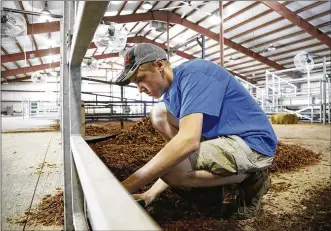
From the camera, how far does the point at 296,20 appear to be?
10.3m

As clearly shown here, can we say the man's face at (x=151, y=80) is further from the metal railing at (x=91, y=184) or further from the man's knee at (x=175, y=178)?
the man's knee at (x=175, y=178)

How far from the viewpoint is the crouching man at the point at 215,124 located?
46.3 inches

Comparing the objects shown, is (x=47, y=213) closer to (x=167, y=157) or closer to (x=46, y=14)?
(x=167, y=157)

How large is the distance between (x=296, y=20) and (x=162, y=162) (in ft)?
37.8

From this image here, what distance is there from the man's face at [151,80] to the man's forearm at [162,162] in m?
0.41

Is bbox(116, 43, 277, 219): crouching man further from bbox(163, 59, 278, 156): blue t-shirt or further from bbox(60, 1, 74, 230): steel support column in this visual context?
bbox(60, 1, 74, 230): steel support column

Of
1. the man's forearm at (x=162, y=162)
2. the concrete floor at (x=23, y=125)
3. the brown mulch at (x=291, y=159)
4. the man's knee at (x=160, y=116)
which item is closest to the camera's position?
the man's forearm at (x=162, y=162)

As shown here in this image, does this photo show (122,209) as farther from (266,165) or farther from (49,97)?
(49,97)

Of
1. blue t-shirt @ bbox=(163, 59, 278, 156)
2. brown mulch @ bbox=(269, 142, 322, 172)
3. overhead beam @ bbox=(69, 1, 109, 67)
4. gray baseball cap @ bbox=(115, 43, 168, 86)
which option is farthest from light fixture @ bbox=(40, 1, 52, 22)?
brown mulch @ bbox=(269, 142, 322, 172)

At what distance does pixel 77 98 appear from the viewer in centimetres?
118

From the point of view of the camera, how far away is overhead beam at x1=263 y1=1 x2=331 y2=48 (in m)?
9.63

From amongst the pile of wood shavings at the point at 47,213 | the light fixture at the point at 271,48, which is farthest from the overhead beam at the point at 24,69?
the pile of wood shavings at the point at 47,213

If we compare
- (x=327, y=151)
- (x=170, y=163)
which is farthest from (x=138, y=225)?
(x=327, y=151)

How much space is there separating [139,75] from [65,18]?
0.49 metres
